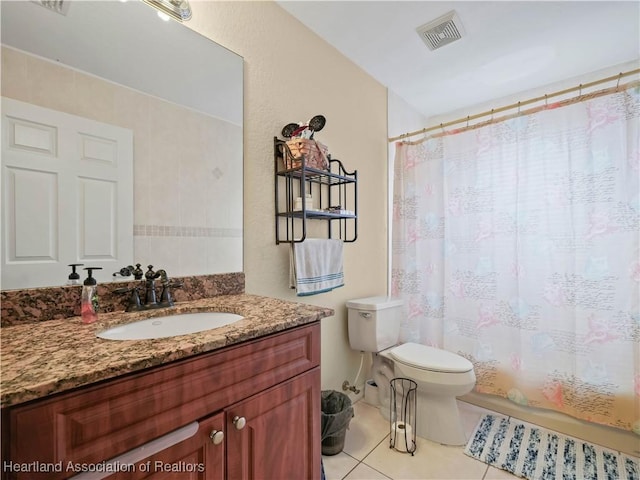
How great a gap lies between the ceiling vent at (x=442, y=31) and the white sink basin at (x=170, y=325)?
1.84m

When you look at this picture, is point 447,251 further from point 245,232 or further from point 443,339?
point 245,232

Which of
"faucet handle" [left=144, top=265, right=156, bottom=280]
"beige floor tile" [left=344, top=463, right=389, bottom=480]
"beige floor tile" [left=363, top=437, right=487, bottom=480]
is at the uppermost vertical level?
"faucet handle" [left=144, top=265, right=156, bottom=280]

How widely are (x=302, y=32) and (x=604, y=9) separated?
1.58 meters

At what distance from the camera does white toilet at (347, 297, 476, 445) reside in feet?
5.28

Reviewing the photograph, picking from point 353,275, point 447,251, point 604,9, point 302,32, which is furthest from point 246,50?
point 604,9

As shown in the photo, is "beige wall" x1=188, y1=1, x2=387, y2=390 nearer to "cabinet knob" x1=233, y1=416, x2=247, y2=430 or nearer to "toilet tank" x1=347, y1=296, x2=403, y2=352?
"toilet tank" x1=347, y1=296, x2=403, y2=352

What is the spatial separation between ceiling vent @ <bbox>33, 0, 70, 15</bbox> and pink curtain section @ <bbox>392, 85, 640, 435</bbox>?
6.58 feet

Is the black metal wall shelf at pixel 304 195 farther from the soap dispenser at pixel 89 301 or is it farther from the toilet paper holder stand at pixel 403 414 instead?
the toilet paper holder stand at pixel 403 414

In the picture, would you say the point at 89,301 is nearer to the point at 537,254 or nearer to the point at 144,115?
the point at 144,115

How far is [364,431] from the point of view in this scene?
5.74ft

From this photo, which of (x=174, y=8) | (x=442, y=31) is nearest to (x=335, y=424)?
(x=174, y=8)

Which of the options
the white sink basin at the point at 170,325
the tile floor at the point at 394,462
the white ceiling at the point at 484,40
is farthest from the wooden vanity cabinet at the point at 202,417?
the white ceiling at the point at 484,40

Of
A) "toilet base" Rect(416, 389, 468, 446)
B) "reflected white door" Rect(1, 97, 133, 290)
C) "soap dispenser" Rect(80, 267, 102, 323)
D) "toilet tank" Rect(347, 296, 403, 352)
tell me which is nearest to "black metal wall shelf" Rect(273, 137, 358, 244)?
"toilet tank" Rect(347, 296, 403, 352)

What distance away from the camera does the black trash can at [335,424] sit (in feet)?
4.96
